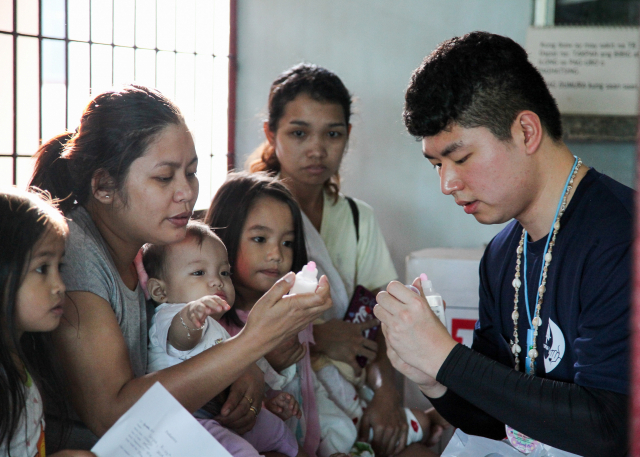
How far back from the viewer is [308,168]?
2252 mm

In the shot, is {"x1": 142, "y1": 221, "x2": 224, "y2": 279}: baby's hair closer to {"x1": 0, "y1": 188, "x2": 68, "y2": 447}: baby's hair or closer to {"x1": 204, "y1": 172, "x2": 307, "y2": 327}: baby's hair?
{"x1": 204, "y1": 172, "x2": 307, "y2": 327}: baby's hair

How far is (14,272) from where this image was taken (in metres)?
1.03

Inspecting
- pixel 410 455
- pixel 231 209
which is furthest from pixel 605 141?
pixel 231 209

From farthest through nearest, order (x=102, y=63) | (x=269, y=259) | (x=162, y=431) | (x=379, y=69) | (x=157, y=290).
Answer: (x=379, y=69)
(x=102, y=63)
(x=269, y=259)
(x=157, y=290)
(x=162, y=431)

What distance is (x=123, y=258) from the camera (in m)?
1.41

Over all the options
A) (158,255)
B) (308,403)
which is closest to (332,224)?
(308,403)

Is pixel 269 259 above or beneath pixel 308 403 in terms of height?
above

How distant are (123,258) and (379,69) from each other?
197 cm

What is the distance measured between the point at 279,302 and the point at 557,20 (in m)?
2.26

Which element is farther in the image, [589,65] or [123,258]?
[589,65]

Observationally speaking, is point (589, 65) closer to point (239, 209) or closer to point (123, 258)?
point (239, 209)

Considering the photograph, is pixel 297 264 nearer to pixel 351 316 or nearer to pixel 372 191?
pixel 351 316

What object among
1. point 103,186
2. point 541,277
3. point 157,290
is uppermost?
point 103,186

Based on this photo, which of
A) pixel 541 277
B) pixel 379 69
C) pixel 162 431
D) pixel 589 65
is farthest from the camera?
pixel 379 69
